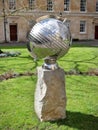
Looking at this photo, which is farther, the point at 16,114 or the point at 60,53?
the point at 16,114

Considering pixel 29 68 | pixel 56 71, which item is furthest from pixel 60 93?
pixel 29 68

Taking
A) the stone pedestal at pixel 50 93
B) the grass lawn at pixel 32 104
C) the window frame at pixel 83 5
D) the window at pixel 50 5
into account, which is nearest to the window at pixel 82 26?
the window frame at pixel 83 5

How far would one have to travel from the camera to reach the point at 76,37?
4525 centimetres

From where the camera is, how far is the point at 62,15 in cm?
4372

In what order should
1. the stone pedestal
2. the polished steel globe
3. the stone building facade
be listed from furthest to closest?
the stone building facade → the stone pedestal → the polished steel globe

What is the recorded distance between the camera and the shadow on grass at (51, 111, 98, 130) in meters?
8.15

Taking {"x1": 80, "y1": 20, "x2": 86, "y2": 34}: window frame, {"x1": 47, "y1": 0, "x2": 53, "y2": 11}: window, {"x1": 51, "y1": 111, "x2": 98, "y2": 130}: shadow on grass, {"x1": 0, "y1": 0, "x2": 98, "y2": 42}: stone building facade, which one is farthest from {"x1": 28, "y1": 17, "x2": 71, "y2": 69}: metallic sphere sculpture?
{"x1": 80, "y1": 20, "x2": 86, "y2": 34}: window frame

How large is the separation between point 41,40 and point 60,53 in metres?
0.61

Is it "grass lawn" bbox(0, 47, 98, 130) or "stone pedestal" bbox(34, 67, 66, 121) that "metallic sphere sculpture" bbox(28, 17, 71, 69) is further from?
"grass lawn" bbox(0, 47, 98, 130)

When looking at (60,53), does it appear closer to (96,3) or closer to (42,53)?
(42,53)

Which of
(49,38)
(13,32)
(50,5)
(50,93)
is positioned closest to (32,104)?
(50,93)

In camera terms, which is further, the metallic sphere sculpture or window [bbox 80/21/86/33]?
window [bbox 80/21/86/33]

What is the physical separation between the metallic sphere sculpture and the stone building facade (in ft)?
109

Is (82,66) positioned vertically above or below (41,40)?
below
